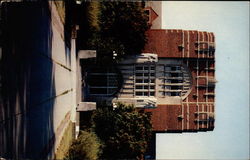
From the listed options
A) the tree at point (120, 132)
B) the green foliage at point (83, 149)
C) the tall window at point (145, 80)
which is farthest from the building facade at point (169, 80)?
the green foliage at point (83, 149)

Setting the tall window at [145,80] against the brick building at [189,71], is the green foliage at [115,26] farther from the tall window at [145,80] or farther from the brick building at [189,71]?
the tall window at [145,80]

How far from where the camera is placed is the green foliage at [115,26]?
29.2 m

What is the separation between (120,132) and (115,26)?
915 centimetres

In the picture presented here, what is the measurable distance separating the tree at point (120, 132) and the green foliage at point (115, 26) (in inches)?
211

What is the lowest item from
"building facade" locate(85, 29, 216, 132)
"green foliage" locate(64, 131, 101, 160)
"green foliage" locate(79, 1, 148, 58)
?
"green foliage" locate(64, 131, 101, 160)

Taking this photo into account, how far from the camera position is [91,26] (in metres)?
28.0

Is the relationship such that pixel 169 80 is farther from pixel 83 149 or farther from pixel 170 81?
pixel 83 149

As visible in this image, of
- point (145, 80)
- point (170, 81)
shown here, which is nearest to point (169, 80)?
point (170, 81)

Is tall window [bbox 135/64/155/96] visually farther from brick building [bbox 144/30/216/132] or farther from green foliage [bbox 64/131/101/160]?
green foliage [bbox 64/131/101/160]

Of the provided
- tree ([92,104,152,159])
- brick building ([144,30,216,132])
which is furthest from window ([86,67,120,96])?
brick building ([144,30,216,132])

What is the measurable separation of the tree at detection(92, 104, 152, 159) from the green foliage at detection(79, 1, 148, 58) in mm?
5368

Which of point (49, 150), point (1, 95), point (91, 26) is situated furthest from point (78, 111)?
point (1, 95)

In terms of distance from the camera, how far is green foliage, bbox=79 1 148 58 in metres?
29.2

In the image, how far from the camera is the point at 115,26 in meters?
29.7
